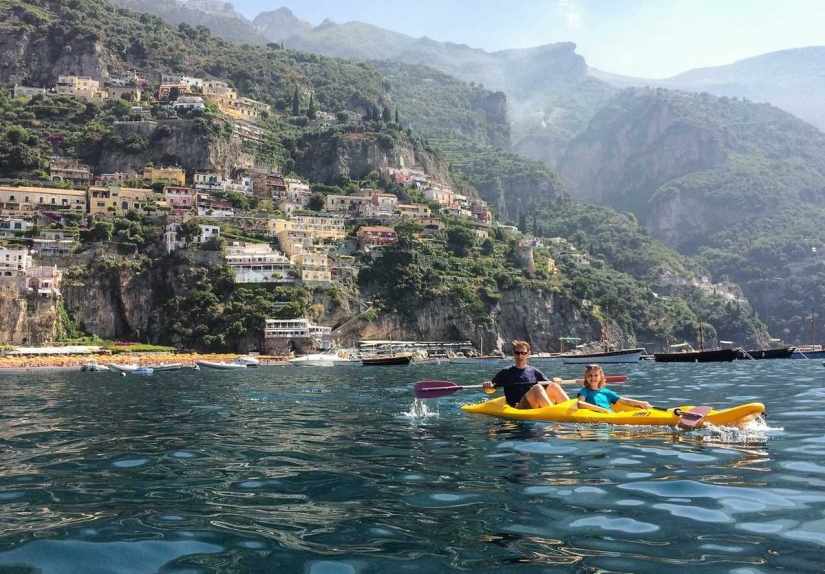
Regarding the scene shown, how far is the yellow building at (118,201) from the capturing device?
93438 mm

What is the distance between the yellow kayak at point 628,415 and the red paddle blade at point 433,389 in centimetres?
206

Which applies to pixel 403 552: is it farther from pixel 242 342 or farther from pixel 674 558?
pixel 242 342

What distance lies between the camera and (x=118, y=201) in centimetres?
→ 9512

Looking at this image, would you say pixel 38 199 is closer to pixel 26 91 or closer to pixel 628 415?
pixel 26 91

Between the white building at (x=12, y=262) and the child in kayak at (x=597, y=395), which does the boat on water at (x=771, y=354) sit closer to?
the child in kayak at (x=597, y=395)

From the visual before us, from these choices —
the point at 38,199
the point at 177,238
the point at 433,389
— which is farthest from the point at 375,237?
the point at 433,389

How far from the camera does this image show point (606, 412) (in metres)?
12.2

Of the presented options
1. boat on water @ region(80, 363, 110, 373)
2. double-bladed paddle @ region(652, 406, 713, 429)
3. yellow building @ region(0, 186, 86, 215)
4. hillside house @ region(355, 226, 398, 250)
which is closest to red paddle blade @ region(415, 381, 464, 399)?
double-bladed paddle @ region(652, 406, 713, 429)

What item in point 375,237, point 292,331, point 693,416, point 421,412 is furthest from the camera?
point 375,237

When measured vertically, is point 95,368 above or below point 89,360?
below

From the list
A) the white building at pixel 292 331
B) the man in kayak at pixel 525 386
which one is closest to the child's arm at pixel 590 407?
the man in kayak at pixel 525 386

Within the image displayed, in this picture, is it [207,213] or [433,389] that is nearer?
[433,389]

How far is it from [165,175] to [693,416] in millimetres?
109605

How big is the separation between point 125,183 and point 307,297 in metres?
39.4
